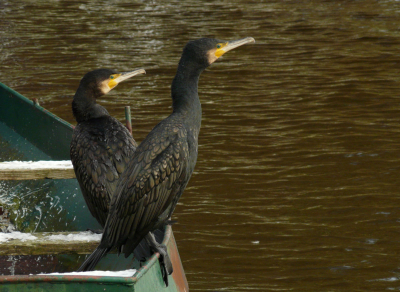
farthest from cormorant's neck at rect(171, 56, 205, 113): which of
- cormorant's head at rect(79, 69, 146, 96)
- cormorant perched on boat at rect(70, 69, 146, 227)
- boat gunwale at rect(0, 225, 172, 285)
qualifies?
boat gunwale at rect(0, 225, 172, 285)

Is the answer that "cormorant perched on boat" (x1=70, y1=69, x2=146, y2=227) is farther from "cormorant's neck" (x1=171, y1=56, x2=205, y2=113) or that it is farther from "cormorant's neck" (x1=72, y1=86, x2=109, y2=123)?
"cormorant's neck" (x1=171, y1=56, x2=205, y2=113)

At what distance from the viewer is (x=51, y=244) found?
4.41 metres

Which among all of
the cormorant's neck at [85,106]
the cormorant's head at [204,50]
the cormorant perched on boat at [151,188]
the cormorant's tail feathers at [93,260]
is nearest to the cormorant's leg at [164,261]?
the cormorant perched on boat at [151,188]

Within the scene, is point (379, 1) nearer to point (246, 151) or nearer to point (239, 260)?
point (246, 151)

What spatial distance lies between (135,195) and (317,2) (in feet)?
64.7

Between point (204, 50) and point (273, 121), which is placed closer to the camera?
point (204, 50)

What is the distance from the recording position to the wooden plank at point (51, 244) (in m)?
4.39

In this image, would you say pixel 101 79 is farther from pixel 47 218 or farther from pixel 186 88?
pixel 47 218

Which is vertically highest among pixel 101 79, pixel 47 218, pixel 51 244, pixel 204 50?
pixel 204 50

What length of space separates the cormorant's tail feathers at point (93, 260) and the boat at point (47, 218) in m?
0.29

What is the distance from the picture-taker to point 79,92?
16.8ft

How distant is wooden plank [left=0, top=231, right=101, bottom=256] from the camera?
4.39 m

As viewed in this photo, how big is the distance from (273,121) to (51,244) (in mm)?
6154

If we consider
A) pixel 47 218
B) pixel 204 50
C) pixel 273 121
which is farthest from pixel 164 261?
pixel 273 121
